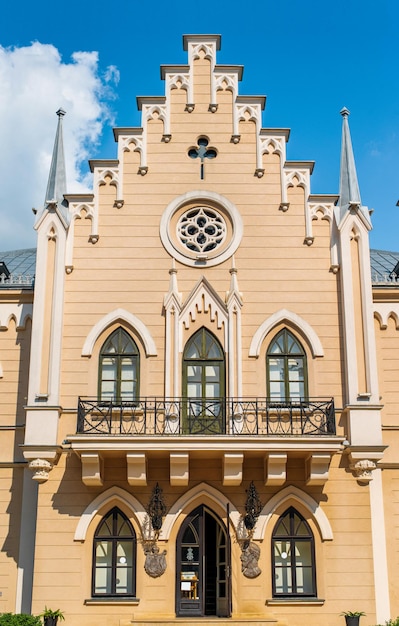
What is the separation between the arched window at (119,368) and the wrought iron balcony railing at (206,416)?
1.14ft

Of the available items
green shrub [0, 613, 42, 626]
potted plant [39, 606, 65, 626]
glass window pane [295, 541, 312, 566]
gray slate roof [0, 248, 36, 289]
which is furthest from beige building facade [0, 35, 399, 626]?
green shrub [0, 613, 42, 626]

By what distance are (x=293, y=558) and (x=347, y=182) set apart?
9567mm

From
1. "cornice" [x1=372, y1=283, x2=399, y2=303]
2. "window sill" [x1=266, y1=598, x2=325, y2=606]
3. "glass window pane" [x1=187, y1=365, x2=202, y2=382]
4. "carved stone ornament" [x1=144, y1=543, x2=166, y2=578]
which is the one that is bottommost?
"window sill" [x1=266, y1=598, x2=325, y2=606]

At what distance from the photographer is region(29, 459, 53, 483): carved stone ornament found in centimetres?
1922

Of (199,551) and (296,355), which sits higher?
(296,355)

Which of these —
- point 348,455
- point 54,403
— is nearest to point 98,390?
point 54,403

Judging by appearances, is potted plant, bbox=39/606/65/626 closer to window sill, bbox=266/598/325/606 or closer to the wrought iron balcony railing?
the wrought iron balcony railing

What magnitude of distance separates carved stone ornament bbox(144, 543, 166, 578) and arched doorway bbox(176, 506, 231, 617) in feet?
1.27

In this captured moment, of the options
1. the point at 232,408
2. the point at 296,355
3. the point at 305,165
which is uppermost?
the point at 305,165

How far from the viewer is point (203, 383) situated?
66.4ft

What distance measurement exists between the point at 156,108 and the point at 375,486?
11.4 metres

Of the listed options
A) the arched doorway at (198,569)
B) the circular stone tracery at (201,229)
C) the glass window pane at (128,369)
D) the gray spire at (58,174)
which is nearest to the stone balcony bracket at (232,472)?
the arched doorway at (198,569)

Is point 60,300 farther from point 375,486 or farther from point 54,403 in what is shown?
point 375,486

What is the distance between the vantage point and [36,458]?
19250 mm
